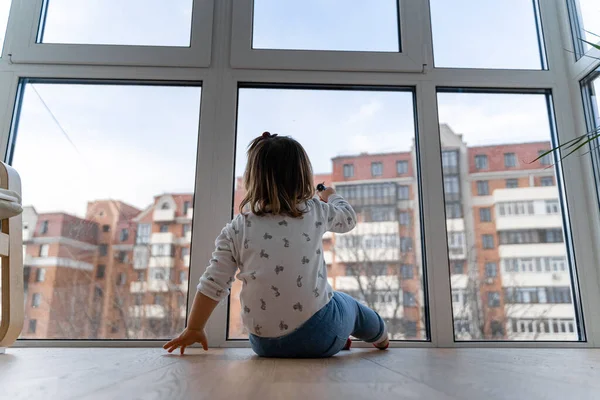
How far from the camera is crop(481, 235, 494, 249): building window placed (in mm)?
1447

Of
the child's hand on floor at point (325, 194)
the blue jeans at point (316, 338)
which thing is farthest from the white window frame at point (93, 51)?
the blue jeans at point (316, 338)

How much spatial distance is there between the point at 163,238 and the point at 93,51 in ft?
2.15

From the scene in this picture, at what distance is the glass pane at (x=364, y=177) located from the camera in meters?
1.42

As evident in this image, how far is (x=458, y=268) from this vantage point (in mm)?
1426

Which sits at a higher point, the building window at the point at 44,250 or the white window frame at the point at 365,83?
the white window frame at the point at 365,83

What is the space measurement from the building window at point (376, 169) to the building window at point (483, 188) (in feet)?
1.04

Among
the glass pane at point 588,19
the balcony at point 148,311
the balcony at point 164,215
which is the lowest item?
the balcony at point 148,311

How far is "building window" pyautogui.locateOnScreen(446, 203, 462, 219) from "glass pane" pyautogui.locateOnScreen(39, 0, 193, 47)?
1018 mm

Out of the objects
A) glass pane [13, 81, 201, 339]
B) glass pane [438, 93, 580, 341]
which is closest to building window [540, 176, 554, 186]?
glass pane [438, 93, 580, 341]

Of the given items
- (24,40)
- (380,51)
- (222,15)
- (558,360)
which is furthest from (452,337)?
(24,40)

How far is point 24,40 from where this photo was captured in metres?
1.50

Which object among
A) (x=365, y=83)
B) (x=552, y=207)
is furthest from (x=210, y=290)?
(x=552, y=207)

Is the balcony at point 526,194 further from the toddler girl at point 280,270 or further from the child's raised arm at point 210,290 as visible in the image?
the child's raised arm at point 210,290

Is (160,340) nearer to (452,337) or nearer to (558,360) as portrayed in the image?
(452,337)
